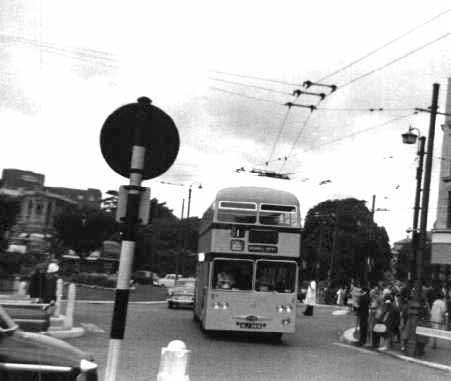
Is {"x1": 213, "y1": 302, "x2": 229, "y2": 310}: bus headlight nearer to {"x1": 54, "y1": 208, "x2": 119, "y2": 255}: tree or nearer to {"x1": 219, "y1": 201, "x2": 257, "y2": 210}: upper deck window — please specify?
{"x1": 219, "y1": 201, "x2": 257, "y2": 210}: upper deck window

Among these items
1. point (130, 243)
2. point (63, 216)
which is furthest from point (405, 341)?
point (63, 216)

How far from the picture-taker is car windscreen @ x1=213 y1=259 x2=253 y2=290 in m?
20.2

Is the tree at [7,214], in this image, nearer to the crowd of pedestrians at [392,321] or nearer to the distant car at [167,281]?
the crowd of pedestrians at [392,321]

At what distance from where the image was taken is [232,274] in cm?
2031

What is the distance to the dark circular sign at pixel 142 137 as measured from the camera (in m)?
7.10

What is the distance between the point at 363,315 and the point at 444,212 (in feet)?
65.1

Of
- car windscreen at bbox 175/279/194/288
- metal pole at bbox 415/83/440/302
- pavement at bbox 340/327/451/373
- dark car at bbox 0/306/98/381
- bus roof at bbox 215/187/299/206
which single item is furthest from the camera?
car windscreen at bbox 175/279/194/288

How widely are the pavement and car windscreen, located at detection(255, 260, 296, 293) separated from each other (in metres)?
2.92

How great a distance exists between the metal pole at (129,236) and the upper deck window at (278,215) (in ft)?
42.8

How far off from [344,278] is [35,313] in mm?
68433

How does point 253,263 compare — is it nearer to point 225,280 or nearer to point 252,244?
point 252,244

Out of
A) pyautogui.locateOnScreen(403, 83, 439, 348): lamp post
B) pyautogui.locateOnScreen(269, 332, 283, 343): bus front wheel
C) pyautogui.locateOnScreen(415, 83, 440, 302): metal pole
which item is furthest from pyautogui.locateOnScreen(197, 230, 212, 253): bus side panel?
pyautogui.locateOnScreen(415, 83, 440, 302): metal pole

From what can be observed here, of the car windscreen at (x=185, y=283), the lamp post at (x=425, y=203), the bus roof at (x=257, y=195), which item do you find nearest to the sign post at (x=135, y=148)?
the bus roof at (x=257, y=195)

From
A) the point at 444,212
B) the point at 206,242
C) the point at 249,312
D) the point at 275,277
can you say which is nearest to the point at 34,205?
the point at 444,212
